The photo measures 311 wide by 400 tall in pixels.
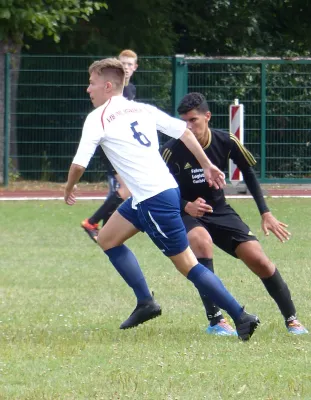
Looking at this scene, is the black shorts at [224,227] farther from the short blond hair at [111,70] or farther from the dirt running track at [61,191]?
the dirt running track at [61,191]

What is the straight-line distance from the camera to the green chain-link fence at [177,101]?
21516mm

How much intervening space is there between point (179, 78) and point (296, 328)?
14350 mm

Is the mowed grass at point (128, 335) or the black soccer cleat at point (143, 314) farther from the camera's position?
the black soccer cleat at point (143, 314)

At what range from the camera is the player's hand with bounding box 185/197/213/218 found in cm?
757

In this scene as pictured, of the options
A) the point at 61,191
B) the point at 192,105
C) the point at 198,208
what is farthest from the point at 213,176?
the point at 61,191

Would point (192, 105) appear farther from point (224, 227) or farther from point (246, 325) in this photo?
point (246, 325)

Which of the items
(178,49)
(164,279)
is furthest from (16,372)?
(178,49)

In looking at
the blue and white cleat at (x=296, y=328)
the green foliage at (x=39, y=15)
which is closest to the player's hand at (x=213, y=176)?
the blue and white cleat at (x=296, y=328)

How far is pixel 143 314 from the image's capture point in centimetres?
765

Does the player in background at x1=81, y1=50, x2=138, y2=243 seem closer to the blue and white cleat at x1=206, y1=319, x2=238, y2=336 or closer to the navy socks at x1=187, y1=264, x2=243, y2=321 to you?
the blue and white cleat at x1=206, y1=319, x2=238, y2=336

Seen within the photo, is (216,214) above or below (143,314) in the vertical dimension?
above

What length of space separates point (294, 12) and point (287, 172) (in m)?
6.16

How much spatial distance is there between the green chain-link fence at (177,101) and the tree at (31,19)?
381mm

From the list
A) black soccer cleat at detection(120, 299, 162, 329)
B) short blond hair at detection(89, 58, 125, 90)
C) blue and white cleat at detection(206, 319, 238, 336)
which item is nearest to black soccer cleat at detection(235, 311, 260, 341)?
blue and white cleat at detection(206, 319, 238, 336)
